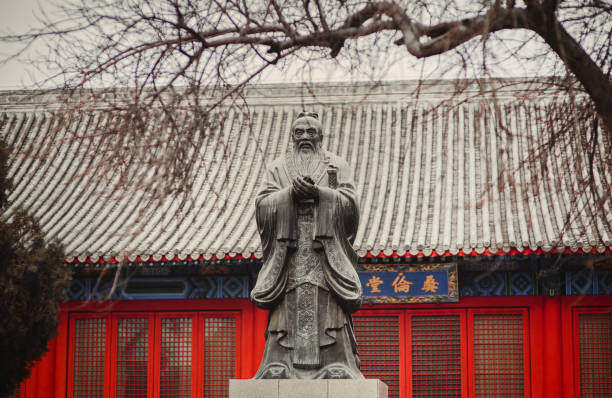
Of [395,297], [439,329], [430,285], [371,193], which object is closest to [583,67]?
[430,285]

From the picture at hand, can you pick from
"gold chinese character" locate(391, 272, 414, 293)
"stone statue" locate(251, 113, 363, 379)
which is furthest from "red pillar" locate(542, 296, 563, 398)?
"stone statue" locate(251, 113, 363, 379)

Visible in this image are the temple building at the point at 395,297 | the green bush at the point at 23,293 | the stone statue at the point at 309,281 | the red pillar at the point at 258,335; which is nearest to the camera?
the stone statue at the point at 309,281

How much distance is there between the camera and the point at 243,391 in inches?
242

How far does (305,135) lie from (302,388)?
1905 millimetres

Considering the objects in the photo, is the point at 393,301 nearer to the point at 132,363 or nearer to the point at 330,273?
the point at 132,363

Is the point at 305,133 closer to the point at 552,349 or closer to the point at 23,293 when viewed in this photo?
the point at 23,293

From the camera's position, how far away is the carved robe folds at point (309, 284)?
636 cm

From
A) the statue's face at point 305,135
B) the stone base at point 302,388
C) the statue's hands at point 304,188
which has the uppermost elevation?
the statue's face at point 305,135

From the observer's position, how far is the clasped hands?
642 centimetres

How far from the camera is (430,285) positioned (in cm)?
1322

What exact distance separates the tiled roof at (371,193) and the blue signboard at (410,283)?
1.78ft

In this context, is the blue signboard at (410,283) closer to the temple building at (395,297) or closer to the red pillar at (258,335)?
the temple building at (395,297)

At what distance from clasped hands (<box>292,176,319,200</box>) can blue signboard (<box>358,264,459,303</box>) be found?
694 centimetres

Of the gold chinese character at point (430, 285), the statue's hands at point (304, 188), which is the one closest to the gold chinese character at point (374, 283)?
the gold chinese character at point (430, 285)
